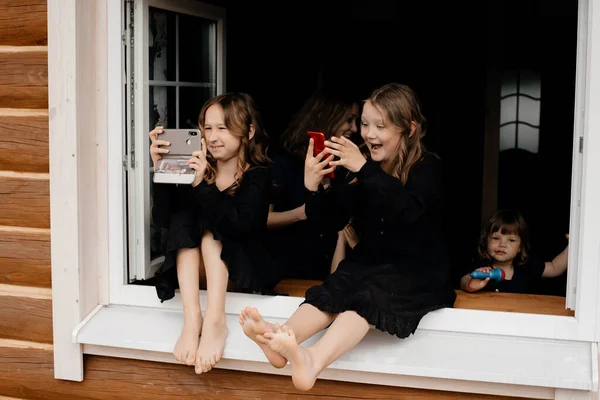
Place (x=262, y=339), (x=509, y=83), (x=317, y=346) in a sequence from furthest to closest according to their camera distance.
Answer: (x=509, y=83)
(x=317, y=346)
(x=262, y=339)

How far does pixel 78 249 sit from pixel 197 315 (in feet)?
1.87

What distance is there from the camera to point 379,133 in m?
3.00

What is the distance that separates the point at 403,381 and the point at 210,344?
0.71 m

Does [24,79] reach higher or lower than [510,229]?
higher

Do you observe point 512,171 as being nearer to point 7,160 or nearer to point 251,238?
point 251,238

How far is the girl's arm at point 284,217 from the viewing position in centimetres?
354

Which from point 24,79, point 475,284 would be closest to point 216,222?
point 24,79

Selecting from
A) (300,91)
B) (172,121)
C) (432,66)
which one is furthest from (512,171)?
(172,121)

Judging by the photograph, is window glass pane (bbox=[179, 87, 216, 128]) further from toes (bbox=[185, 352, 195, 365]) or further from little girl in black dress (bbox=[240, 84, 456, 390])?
toes (bbox=[185, 352, 195, 365])

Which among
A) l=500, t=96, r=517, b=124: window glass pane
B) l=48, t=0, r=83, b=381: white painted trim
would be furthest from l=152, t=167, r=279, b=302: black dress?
l=500, t=96, r=517, b=124: window glass pane

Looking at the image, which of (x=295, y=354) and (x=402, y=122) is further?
(x=402, y=122)

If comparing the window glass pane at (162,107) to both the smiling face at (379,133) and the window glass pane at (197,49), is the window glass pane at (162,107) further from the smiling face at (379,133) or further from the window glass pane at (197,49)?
the smiling face at (379,133)

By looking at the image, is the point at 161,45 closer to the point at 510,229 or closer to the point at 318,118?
the point at 318,118

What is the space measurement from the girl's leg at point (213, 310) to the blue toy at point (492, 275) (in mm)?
1039
